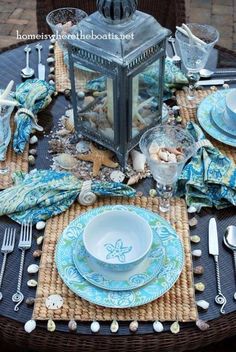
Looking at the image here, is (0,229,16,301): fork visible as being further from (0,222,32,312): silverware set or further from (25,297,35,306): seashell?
(25,297,35,306): seashell

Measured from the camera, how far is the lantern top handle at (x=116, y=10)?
116 centimetres

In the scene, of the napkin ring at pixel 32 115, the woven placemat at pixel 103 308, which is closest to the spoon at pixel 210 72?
the napkin ring at pixel 32 115

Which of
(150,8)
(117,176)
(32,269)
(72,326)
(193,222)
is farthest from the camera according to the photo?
(150,8)

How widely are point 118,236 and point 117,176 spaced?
0.22 meters

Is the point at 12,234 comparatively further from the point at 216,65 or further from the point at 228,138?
the point at 216,65

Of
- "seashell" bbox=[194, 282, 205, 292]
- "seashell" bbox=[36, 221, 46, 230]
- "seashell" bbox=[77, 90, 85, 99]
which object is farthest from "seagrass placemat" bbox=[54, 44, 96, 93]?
"seashell" bbox=[194, 282, 205, 292]

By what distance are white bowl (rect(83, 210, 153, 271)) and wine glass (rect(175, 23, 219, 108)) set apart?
1.78 feet

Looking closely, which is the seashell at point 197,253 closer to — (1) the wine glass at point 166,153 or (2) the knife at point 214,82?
(1) the wine glass at point 166,153

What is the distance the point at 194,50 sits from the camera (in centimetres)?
145

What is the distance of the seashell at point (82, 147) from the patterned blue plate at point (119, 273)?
14.3 inches

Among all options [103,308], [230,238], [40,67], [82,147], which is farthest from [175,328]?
[40,67]

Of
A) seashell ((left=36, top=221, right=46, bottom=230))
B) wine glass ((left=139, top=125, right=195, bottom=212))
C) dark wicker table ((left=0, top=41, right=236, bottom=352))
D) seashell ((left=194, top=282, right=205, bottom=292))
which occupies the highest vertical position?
wine glass ((left=139, top=125, right=195, bottom=212))

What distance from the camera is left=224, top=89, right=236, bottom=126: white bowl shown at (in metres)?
1.40

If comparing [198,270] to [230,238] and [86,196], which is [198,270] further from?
[86,196]
